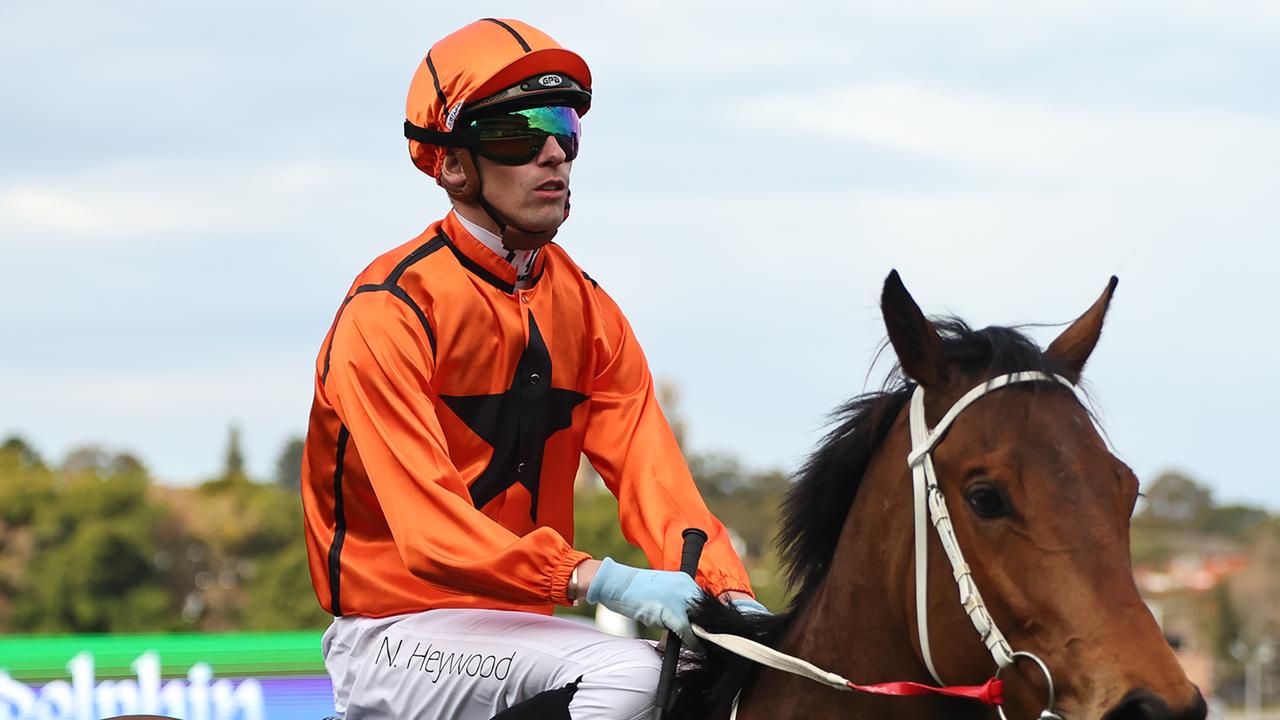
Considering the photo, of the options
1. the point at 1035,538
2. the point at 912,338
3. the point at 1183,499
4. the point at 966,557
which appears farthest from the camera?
the point at 1183,499

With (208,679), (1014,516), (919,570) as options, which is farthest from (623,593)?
(208,679)

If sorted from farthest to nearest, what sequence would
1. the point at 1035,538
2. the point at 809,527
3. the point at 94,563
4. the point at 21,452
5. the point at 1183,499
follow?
1. the point at 1183,499
2. the point at 21,452
3. the point at 94,563
4. the point at 809,527
5. the point at 1035,538

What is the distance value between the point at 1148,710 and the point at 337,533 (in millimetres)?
1870

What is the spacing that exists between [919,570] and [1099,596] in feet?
1.23

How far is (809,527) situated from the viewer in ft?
11.4

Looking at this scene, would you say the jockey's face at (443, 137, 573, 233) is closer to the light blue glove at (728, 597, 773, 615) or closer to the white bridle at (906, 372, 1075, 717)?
the light blue glove at (728, 597, 773, 615)

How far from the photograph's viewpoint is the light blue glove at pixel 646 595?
3344 mm

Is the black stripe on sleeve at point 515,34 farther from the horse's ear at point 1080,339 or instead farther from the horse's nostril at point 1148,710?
the horse's nostril at point 1148,710

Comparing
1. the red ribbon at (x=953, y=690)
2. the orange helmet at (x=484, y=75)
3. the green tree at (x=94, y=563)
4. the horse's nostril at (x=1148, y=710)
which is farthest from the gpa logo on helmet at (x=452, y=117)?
the green tree at (x=94, y=563)

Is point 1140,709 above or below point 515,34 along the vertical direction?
below

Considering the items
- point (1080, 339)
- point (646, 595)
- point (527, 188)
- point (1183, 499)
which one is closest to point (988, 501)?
point (1080, 339)

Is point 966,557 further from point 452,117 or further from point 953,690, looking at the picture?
point 452,117

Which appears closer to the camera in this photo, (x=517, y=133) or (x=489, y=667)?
(x=489, y=667)

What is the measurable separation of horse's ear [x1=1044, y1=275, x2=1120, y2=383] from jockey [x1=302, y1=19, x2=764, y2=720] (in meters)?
0.88
